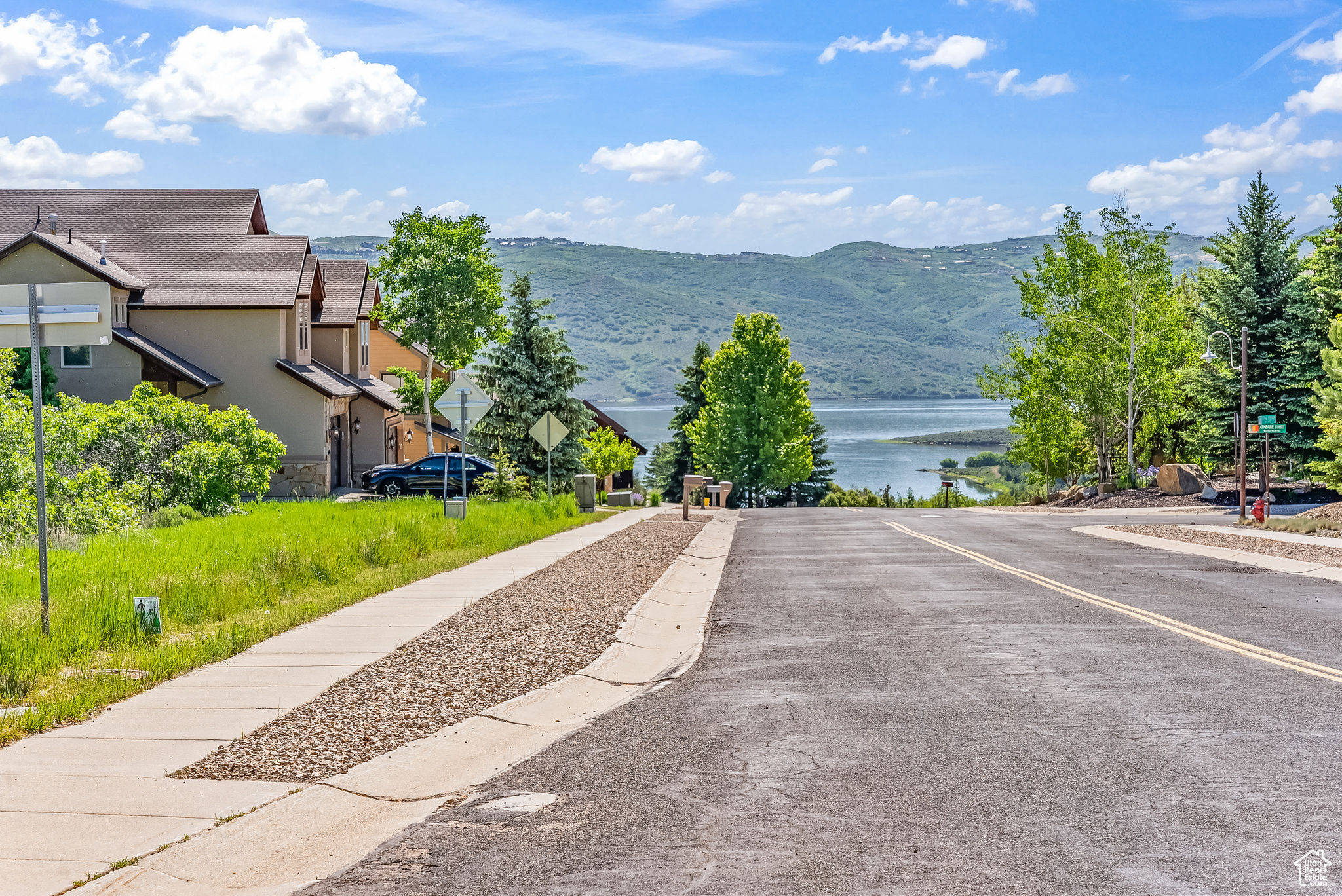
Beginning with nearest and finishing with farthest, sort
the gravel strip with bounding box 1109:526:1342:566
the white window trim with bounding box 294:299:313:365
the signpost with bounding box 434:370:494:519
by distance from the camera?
the gravel strip with bounding box 1109:526:1342:566
the signpost with bounding box 434:370:494:519
the white window trim with bounding box 294:299:313:365

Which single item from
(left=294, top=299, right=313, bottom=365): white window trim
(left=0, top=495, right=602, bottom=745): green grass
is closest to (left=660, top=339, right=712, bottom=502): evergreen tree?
(left=294, top=299, right=313, bottom=365): white window trim

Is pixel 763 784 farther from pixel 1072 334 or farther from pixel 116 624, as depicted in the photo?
pixel 1072 334

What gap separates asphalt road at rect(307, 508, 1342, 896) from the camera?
189 inches

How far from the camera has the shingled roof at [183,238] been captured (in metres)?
37.7

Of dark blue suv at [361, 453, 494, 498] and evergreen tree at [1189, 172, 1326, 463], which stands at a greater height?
evergreen tree at [1189, 172, 1326, 463]

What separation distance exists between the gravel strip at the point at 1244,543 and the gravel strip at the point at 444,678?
11.7 meters

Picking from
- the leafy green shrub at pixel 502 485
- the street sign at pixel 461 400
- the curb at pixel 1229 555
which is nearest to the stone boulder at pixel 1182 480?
the curb at pixel 1229 555

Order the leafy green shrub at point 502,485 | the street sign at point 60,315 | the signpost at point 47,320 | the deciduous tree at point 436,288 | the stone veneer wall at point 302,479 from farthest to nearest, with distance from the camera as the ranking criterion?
the deciduous tree at point 436,288, the stone veneer wall at point 302,479, the leafy green shrub at point 502,485, the street sign at point 60,315, the signpost at point 47,320

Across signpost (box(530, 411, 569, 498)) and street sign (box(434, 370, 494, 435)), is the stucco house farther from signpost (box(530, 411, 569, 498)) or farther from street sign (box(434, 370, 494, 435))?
street sign (box(434, 370, 494, 435))

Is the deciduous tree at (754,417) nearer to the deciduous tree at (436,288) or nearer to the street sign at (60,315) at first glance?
the deciduous tree at (436,288)

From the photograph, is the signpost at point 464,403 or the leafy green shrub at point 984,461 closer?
the signpost at point 464,403

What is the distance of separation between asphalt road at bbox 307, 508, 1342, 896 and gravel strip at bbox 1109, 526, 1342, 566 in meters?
7.88

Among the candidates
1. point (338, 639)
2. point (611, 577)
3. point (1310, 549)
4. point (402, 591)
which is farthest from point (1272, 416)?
point (338, 639)

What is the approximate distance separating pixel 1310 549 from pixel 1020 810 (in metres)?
17.3
